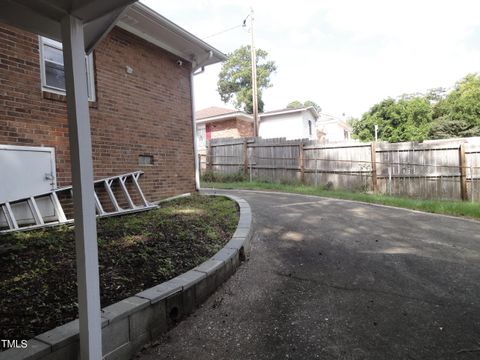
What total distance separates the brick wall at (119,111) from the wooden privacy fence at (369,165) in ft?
21.2

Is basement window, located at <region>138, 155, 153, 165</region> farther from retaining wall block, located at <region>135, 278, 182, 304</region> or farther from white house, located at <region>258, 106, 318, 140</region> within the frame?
white house, located at <region>258, 106, 318, 140</region>

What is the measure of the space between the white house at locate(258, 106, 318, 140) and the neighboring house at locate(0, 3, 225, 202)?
16195 millimetres

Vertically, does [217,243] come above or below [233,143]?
below

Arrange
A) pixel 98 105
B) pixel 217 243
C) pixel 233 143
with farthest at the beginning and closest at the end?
1. pixel 233 143
2. pixel 98 105
3. pixel 217 243

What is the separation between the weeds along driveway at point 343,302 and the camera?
7.67 feet

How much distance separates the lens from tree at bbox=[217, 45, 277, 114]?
114 feet

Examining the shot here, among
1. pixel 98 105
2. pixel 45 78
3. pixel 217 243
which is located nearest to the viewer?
pixel 217 243

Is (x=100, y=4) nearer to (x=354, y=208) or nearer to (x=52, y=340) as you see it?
(x=52, y=340)

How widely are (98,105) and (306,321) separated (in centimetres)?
515

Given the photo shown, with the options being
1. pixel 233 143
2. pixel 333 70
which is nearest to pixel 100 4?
pixel 233 143

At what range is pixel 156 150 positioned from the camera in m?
7.21

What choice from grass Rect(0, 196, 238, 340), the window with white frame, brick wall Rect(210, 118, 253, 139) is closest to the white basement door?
grass Rect(0, 196, 238, 340)

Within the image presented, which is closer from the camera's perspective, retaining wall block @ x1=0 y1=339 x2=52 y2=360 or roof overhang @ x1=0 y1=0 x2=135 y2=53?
retaining wall block @ x1=0 y1=339 x2=52 y2=360

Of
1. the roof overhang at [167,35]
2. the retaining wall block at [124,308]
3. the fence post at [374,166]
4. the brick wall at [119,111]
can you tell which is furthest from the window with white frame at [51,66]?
the fence post at [374,166]
